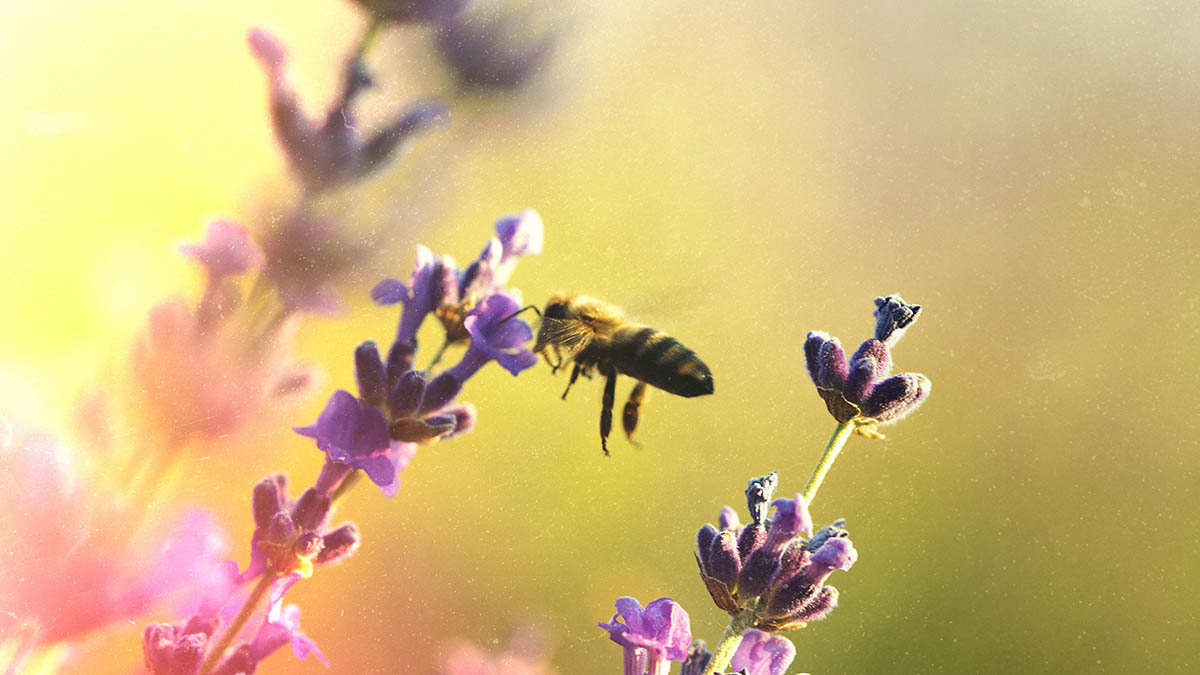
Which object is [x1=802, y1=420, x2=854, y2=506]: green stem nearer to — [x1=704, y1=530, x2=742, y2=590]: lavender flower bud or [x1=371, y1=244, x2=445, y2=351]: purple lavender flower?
[x1=704, y1=530, x2=742, y2=590]: lavender flower bud

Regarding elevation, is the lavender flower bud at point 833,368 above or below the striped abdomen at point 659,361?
below

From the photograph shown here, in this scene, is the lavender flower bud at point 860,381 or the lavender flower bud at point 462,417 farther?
the lavender flower bud at point 462,417

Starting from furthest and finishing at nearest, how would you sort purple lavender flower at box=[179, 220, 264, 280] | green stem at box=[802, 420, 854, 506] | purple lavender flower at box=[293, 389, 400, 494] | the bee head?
the bee head, purple lavender flower at box=[179, 220, 264, 280], purple lavender flower at box=[293, 389, 400, 494], green stem at box=[802, 420, 854, 506]

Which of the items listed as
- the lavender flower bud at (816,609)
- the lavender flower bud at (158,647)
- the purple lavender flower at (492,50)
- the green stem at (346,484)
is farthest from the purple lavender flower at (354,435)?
the purple lavender flower at (492,50)

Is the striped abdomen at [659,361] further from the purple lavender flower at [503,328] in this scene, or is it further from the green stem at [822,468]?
the green stem at [822,468]

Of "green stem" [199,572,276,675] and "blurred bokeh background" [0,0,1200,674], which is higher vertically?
"blurred bokeh background" [0,0,1200,674]

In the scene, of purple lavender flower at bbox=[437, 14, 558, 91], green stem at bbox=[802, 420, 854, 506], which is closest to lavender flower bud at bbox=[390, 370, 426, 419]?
green stem at bbox=[802, 420, 854, 506]

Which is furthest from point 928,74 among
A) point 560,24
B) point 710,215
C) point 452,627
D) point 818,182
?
point 452,627
